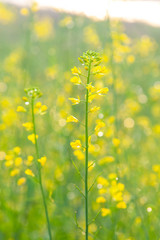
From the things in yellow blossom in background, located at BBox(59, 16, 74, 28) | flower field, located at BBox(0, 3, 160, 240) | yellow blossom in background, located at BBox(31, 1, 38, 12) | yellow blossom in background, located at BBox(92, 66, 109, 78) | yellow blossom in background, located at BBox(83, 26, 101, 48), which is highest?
yellow blossom in background, located at BBox(83, 26, 101, 48)

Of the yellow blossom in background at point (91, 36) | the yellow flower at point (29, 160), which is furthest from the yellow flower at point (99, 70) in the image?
the yellow blossom in background at point (91, 36)

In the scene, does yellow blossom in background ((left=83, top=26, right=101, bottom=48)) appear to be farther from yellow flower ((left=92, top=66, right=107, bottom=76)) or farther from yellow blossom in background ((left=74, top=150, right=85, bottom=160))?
yellow flower ((left=92, top=66, right=107, bottom=76))

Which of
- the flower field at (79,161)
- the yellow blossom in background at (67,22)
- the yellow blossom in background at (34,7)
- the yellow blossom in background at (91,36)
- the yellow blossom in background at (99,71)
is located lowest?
the flower field at (79,161)

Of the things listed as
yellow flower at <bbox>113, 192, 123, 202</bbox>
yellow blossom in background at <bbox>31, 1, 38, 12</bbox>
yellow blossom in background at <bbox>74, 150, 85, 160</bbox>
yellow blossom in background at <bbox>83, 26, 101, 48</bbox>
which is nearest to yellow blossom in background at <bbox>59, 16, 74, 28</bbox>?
yellow blossom in background at <bbox>31, 1, 38, 12</bbox>

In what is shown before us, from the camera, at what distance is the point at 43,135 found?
3.49 meters

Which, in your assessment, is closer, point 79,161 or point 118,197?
point 118,197

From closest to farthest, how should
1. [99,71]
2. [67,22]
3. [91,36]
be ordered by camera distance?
[99,71] → [67,22] → [91,36]

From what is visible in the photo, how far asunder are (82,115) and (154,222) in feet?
3.14

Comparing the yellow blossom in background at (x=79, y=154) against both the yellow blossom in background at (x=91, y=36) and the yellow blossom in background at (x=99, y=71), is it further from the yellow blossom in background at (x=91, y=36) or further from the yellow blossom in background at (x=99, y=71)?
the yellow blossom in background at (x=91, y=36)

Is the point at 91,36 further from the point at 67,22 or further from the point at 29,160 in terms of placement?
the point at 29,160

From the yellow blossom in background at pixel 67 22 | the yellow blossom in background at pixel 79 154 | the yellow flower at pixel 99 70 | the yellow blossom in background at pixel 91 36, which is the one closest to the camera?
the yellow flower at pixel 99 70

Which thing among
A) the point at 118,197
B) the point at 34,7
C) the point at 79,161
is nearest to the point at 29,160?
the point at 118,197

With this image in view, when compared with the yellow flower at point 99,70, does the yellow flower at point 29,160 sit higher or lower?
lower

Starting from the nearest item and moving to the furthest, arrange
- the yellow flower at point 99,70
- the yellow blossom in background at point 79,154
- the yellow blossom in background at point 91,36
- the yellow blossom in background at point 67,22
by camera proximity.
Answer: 1. the yellow flower at point 99,70
2. the yellow blossom in background at point 79,154
3. the yellow blossom in background at point 67,22
4. the yellow blossom in background at point 91,36
